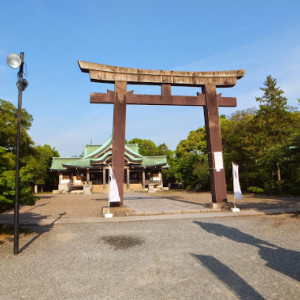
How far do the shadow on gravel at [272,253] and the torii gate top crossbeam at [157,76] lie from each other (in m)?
7.01

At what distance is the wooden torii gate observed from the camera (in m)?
9.87

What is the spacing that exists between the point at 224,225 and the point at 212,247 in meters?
2.53

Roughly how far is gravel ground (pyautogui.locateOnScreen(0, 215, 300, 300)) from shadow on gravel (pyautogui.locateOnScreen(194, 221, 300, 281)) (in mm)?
14

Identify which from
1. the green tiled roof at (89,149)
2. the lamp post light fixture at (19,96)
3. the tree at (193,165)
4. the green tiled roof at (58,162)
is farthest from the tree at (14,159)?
the tree at (193,165)

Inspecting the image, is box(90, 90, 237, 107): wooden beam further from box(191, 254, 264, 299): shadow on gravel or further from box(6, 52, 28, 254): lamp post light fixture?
box(191, 254, 264, 299): shadow on gravel

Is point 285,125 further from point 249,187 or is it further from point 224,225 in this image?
point 224,225

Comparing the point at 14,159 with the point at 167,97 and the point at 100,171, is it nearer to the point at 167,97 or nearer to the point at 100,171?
the point at 167,97

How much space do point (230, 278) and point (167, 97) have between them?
841 cm

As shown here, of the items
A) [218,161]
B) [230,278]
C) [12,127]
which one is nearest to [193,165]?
[218,161]

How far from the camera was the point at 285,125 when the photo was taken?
717 inches

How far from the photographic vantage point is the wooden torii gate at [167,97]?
987 centimetres

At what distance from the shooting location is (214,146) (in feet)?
35.3

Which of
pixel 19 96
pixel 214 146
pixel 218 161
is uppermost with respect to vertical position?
pixel 19 96

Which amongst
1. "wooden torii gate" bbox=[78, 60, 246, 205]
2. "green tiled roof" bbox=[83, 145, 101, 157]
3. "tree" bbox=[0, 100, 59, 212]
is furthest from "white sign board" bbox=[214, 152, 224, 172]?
"green tiled roof" bbox=[83, 145, 101, 157]
